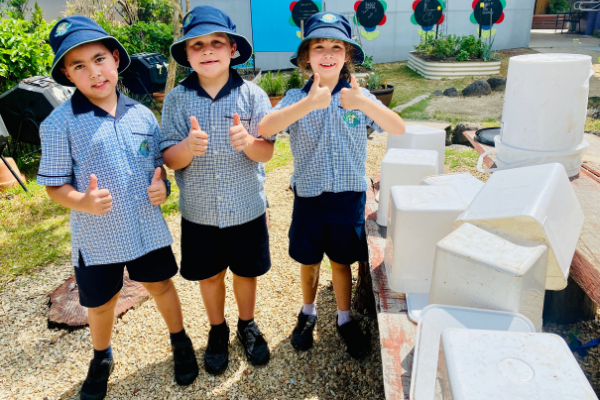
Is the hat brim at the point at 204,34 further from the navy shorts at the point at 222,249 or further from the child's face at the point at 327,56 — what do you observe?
the navy shorts at the point at 222,249

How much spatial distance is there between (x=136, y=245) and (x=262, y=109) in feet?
2.71

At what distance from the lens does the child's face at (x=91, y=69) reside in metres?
1.80

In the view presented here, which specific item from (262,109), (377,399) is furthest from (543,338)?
(262,109)

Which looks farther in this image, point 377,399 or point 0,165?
point 0,165

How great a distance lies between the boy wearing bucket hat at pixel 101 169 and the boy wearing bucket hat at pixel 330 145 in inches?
22.6

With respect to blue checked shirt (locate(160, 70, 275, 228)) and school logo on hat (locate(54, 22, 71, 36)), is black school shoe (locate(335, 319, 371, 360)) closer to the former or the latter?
blue checked shirt (locate(160, 70, 275, 228))

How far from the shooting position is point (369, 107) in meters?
1.83

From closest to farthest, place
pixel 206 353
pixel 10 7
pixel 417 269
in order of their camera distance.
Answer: pixel 417 269
pixel 206 353
pixel 10 7

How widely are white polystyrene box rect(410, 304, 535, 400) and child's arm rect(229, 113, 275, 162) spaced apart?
984 millimetres

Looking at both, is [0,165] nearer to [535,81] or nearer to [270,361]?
[270,361]

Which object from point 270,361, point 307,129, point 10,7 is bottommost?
point 270,361

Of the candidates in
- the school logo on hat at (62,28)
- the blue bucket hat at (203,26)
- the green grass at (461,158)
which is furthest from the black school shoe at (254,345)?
the green grass at (461,158)

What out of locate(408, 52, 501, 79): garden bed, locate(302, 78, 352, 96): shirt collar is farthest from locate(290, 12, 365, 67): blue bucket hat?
locate(408, 52, 501, 79): garden bed

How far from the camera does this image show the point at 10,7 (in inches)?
594
